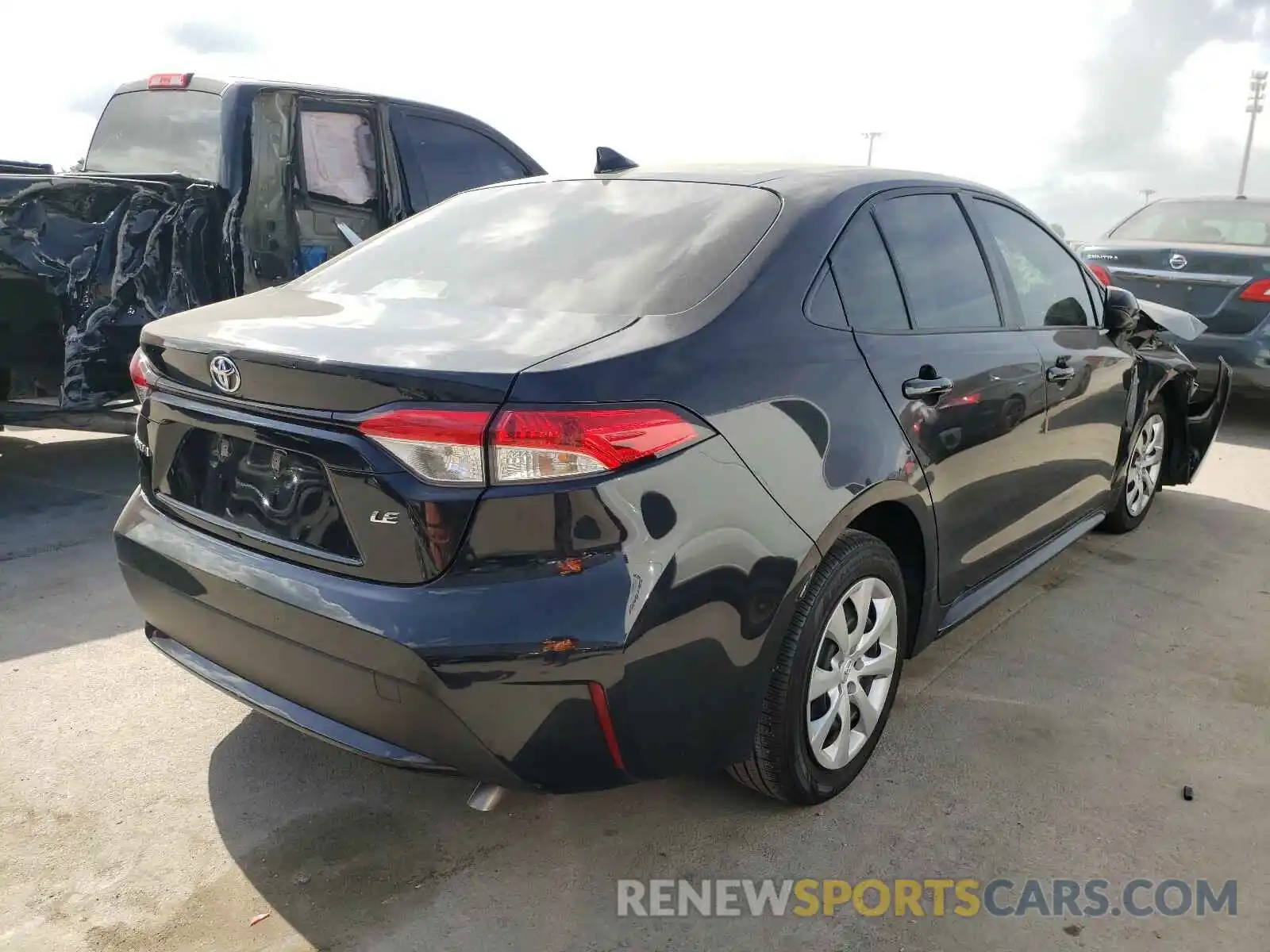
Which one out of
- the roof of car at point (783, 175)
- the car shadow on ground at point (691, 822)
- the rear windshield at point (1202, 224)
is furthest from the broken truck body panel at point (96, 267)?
the rear windshield at point (1202, 224)

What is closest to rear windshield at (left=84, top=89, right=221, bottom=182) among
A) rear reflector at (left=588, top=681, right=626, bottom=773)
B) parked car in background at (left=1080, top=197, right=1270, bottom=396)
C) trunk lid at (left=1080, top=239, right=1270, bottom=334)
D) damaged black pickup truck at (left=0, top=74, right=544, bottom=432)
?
damaged black pickup truck at (left=0, top=74, right=544, bottom=432)

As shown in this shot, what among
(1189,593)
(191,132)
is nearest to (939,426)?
(1189,593)

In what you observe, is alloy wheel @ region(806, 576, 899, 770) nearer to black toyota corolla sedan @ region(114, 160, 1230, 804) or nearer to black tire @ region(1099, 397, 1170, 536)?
black toyota corolla sedan @ region(114, 160, 1230, 804)

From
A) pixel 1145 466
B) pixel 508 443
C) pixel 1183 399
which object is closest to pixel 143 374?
pixel 508 443

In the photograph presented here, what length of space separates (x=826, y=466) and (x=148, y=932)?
5.78 feet

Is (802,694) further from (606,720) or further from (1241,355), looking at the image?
(1241,355)

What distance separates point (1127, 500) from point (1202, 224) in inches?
177

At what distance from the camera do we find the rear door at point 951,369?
8.65ft

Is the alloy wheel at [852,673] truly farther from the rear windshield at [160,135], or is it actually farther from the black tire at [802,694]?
the rear windshield at [160,135]

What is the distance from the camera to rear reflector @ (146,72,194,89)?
17.5 feet

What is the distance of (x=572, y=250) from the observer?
2555 mm

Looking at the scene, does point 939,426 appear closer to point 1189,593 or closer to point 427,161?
point 1189,593

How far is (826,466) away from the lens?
2.32m

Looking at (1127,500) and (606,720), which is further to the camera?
(1127,500)
